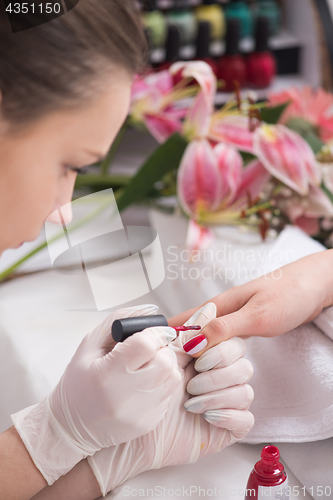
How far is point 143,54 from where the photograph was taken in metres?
0.51

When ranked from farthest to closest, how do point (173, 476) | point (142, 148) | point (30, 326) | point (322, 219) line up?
point (142, 148)
point (322, 219)
point (30, 326)
point (173, 476)

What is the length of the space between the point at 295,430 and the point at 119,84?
0.42m

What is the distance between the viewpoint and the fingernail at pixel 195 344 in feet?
1.69

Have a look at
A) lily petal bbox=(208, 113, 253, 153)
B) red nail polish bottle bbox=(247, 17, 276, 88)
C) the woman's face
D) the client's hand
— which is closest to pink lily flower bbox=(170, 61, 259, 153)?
lily petal bbox=(208, 113, 253, 153)

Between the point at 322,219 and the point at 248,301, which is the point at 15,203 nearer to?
the point at 248,301

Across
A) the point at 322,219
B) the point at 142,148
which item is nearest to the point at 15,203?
the point at 322,219

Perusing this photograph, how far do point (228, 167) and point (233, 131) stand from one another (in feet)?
0.25

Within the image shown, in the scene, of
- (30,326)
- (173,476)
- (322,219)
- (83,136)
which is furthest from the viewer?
(322,219)

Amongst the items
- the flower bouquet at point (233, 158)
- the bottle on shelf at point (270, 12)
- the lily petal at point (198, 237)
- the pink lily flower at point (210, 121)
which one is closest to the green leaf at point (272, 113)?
the flower bouquet at point (233, 158)

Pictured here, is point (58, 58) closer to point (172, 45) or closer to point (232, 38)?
point (172, 45)

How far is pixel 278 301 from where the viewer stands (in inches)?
22.8

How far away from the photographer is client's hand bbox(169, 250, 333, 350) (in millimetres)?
556

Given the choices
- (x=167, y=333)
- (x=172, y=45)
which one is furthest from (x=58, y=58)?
(x=172, y=45)

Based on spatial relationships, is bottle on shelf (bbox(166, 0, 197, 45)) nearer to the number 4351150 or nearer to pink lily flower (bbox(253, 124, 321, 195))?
pink lily flower (bbox(253, 124, 321, 195))
